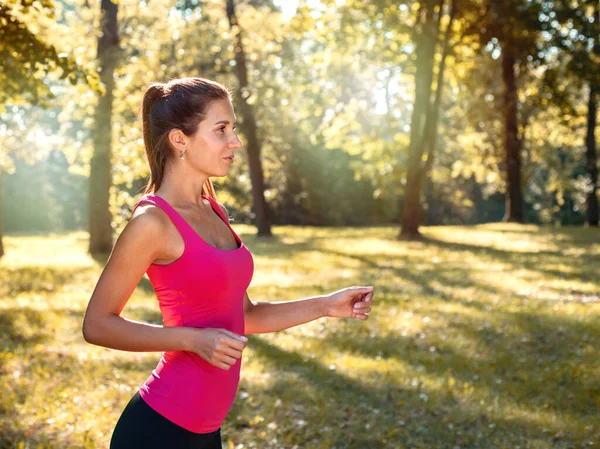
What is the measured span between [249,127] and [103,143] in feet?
28.0

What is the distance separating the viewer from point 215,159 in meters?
2.76

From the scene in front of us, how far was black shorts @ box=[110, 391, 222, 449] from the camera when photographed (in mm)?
2539

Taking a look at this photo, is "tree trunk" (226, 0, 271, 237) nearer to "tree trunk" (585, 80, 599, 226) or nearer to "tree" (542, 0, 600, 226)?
"tree" (542, 0, 600, 226)

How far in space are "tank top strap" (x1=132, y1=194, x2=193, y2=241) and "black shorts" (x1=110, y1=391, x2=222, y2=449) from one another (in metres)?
0.59

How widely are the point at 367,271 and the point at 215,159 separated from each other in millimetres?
14108

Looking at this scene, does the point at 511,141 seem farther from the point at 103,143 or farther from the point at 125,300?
the point at 125,300

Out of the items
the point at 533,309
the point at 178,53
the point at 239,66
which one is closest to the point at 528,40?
the point at 239,66

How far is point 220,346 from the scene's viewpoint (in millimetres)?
2316

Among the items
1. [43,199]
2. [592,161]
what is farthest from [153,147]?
[43,199]

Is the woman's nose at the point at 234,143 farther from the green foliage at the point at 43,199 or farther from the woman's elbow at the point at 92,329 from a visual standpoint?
the green foliage at the point at 43,199

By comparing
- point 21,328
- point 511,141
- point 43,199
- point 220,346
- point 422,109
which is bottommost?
point 21,328

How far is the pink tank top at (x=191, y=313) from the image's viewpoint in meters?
2.56

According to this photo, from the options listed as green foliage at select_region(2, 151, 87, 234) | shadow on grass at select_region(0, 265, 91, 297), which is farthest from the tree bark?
green foliage at select_region(2, 151, 87, 234)

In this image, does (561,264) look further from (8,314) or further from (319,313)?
(319,313)
